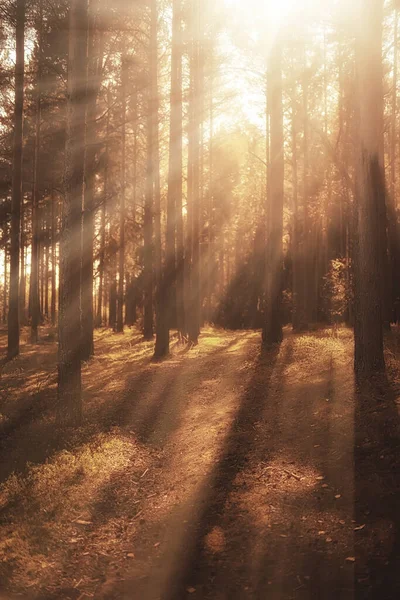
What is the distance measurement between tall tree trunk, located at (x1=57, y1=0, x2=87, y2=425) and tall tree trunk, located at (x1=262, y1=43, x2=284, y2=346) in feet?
25.8

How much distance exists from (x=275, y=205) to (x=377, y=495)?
41.7 ft

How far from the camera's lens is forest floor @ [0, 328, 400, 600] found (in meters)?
4.54

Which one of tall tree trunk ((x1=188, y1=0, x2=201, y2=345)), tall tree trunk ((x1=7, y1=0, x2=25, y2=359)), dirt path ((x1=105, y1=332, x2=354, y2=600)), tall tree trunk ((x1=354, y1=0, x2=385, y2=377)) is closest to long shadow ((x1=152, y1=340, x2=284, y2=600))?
dirt path ((x1=105, y1=332, x2=354, y2=600))

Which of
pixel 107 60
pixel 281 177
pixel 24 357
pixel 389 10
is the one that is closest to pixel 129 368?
pixel 24 357

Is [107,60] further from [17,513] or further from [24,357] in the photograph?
[17,513]

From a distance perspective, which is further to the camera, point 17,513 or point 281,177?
point 281,177

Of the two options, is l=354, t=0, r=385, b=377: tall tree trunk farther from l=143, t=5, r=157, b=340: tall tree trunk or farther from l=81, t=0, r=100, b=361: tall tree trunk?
l=81, t=0, r=100, b=361: tall tree trunk

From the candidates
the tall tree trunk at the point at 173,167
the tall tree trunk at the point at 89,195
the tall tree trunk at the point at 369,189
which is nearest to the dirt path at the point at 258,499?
the tall tree trunk at the point at 369,189

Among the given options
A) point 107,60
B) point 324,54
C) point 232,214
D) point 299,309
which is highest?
point 324,54

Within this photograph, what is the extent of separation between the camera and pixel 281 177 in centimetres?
1731

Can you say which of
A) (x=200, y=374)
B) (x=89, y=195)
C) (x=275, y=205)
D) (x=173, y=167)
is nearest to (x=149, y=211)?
(x=89, y=195)

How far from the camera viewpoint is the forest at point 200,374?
16.2 ft

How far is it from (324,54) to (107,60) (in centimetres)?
775

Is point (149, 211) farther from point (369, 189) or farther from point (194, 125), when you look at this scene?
point (369, 189)
